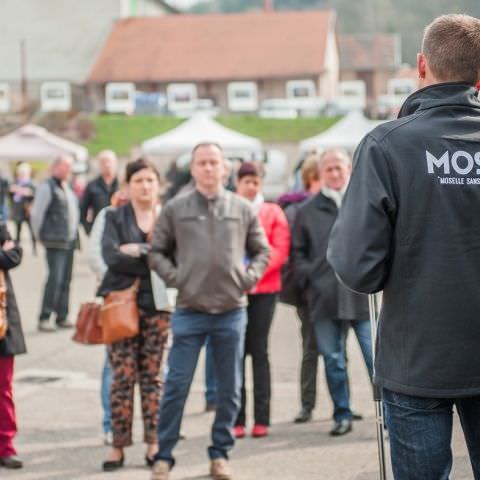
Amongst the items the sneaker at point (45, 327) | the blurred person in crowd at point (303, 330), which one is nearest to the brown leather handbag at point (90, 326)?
the blurred person in crowd at point (303, 330)

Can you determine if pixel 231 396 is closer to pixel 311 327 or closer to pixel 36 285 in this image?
pixel 311 327

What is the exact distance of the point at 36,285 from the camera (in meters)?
18.7

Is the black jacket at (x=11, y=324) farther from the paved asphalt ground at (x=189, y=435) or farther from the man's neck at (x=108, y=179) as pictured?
the man's neck at (x=108, y=179)

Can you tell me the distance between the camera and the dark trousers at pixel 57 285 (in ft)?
44.7

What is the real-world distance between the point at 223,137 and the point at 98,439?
1920 centimetres

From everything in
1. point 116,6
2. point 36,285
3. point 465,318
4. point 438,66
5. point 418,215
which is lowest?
point 36,285

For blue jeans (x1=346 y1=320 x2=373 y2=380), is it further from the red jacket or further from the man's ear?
the man's ear

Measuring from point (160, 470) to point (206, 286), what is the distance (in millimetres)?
1074

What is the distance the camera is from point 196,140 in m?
25.9

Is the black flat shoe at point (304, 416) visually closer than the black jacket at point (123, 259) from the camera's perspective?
No

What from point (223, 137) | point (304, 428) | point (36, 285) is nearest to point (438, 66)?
point (304, 428)

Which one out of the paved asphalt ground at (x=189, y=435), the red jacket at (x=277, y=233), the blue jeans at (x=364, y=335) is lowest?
the paved asphalt ground at (x=189, y=435)

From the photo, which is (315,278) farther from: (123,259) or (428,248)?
(428,248)

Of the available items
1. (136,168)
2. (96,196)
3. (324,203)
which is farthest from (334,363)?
(96,196)
